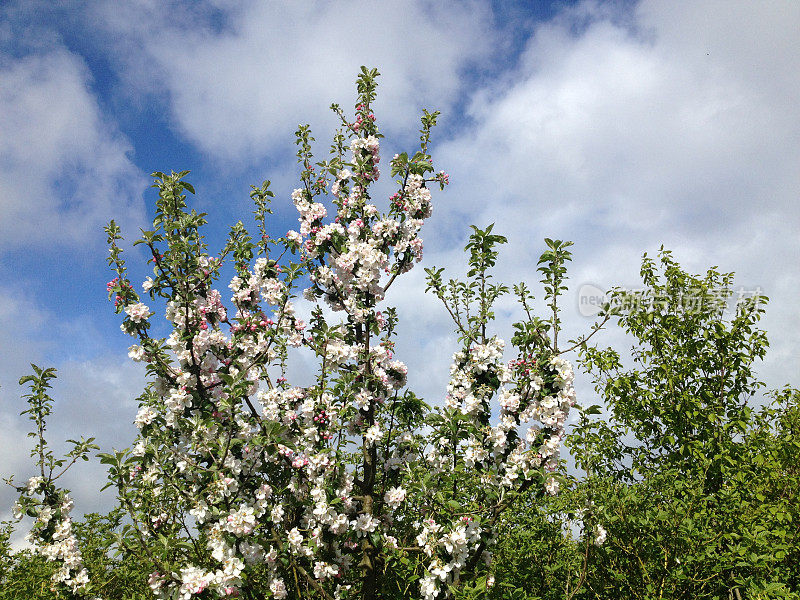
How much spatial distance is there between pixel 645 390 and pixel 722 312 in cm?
204

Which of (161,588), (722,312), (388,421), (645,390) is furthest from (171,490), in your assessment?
(722,312)

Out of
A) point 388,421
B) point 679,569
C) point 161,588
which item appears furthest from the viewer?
point 388,421

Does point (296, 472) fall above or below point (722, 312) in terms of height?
below

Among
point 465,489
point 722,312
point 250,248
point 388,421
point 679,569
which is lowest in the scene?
point 679,569

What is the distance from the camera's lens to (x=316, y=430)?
5398 millimetres

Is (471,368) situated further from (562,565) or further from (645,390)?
(645,390)

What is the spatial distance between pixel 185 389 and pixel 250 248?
173cm

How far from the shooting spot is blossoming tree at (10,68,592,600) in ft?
16.1

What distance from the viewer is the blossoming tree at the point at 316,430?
16.1ft

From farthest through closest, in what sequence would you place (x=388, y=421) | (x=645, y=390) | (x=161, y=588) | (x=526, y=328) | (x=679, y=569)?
(x=645, y=390)
(x=388, y=421)
(x=526, y=328)
(x=679, y=569)
(x=161, y=588)

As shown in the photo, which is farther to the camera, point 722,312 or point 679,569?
point 722,312

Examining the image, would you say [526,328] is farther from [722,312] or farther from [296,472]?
[722,312]

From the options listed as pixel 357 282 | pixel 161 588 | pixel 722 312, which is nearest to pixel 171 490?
pixel 161 588

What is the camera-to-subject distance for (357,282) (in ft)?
19.3
